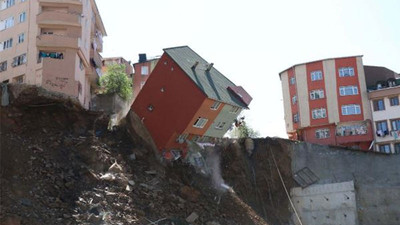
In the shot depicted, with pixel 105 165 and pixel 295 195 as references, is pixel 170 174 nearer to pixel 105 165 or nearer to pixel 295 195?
pixel 105 165

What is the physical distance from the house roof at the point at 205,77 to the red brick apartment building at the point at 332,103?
49.3 feet

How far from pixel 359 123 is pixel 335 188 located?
54.3 feet

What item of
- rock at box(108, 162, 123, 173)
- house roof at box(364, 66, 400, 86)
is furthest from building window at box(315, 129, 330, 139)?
rock at box(108, 162, 123, 173)

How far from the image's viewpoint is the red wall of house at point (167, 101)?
35925mm

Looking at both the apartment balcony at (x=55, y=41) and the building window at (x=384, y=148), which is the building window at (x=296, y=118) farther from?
the apartment balcony at (x=55, y=41)

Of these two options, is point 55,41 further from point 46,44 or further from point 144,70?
point 144,70

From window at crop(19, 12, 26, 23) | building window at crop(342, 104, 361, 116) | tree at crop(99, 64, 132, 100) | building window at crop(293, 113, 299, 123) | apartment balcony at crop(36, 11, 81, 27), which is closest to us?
apartment balcony at crop(36, 11, 81, 27)

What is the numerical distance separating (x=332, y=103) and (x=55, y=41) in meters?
32.1

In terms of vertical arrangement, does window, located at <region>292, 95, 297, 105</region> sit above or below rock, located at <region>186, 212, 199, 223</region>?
above

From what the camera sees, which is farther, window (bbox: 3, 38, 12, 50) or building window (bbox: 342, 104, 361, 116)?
building window (bbox: 342, 104, 361, 116)

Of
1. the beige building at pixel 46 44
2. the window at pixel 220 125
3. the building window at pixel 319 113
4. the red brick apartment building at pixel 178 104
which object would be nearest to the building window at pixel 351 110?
the building window at pixel 319 113

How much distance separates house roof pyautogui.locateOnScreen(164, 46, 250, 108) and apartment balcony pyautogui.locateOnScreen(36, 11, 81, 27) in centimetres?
1055

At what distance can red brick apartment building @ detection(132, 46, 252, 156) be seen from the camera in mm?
35938

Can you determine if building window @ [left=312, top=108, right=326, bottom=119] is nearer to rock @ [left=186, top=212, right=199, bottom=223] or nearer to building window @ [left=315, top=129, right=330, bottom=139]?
building window @ [left=315, top=129, right=330, bottom=139]
